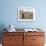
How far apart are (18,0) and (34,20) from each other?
871mm

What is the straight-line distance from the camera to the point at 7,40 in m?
3.80

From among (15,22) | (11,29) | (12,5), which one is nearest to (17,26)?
(15,22)

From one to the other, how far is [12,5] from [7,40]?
1.22 meters

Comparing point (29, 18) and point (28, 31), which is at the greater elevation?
point (29, 18)

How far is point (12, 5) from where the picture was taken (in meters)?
4.25

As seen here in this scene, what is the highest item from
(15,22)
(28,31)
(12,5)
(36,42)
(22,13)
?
(12,5)

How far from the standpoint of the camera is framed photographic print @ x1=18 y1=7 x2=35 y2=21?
168 inches

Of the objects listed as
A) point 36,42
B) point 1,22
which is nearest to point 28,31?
point 36,42

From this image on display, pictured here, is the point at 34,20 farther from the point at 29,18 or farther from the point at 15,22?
the point at 15,22

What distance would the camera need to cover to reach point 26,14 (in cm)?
429

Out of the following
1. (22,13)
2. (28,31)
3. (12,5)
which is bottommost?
(28,31)

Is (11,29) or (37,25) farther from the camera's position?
(37,25)

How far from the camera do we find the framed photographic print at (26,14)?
14.0 ft

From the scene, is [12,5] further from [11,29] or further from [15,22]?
[11,29]
